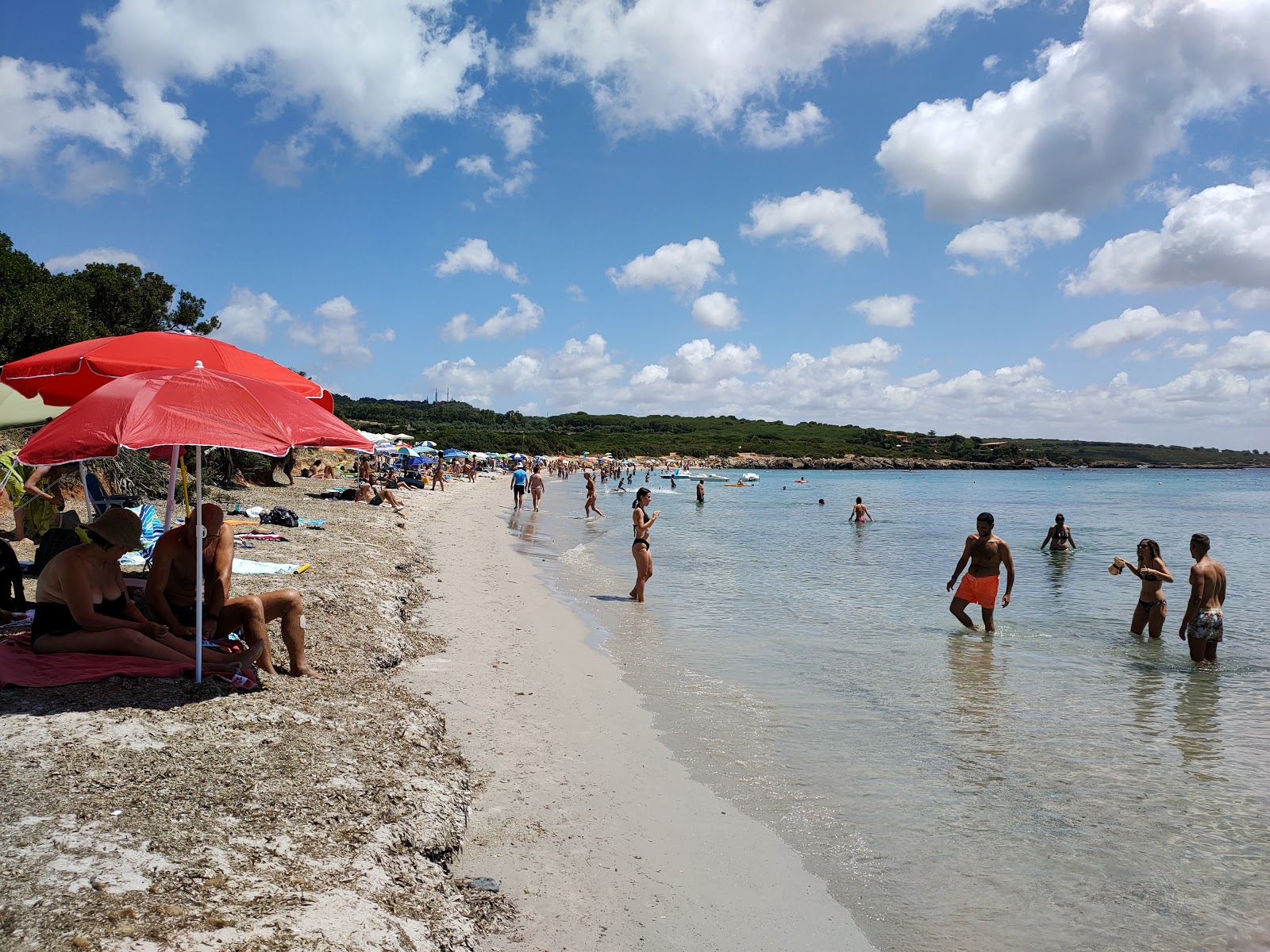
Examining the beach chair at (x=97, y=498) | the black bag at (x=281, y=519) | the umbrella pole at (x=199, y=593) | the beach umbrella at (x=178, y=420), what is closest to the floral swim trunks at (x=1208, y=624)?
the beach umbrella at (x=178, y=420)

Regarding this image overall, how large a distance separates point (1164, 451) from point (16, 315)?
224 metres

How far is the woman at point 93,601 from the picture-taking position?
443cm

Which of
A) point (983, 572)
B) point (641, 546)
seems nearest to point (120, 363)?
point (641, 546)

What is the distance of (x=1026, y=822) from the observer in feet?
15.4

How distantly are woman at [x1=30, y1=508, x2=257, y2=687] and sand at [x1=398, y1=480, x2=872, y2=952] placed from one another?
2.19m

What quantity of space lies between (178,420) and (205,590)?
1664mm

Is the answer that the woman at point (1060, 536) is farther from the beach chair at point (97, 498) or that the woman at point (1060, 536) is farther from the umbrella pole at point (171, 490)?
the beach chair at point (97, 498)

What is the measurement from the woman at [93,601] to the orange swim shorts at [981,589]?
8942mm

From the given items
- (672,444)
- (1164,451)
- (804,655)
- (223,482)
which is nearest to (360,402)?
(672,444)

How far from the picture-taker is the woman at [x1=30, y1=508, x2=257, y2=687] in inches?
175

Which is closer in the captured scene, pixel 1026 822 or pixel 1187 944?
pixel 1187 944

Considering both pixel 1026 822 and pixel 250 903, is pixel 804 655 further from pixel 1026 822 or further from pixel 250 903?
pixel 250 903

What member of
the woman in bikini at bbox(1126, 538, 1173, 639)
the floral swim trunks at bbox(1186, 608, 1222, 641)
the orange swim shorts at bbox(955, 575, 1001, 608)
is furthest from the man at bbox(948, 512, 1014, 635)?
the floral swim trunks at bbox(1186, 608, 1222, 641)

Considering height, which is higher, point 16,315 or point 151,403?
point 16,315
